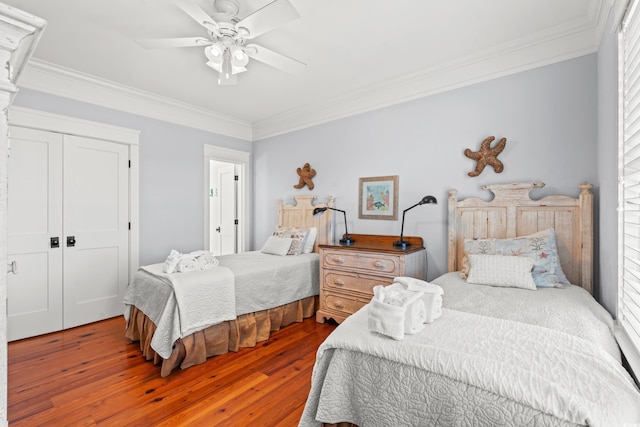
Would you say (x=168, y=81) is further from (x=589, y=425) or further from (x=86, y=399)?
(x=589, y=425)

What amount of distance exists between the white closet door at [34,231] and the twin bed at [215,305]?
982mm

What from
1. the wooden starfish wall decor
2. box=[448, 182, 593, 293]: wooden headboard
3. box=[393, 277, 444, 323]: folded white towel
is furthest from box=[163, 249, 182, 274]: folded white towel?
the wooden starfish wall decor

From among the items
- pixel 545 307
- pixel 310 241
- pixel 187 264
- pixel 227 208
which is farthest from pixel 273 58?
pixel 227 208

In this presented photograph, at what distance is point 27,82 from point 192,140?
1638 mm

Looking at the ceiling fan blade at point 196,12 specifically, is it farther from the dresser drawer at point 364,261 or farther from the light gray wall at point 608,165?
the light gray wall at point 608,165

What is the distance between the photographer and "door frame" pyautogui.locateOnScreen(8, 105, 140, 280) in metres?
2.90

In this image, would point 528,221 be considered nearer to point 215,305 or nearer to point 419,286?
point 419,286

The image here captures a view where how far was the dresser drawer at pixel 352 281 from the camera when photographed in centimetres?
288

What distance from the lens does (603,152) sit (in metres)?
2.00

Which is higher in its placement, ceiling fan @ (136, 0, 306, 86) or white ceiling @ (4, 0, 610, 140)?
white ceiling @ (4, 0, 610, 140)

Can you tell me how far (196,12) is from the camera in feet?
5.90

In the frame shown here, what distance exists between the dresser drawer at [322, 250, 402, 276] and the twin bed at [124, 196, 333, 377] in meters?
0.35

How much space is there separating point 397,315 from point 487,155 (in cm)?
203

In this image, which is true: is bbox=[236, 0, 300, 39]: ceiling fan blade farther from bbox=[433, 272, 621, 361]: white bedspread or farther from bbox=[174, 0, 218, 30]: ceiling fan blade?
bbox=[433, 272, 621, 361]: white bedspread
